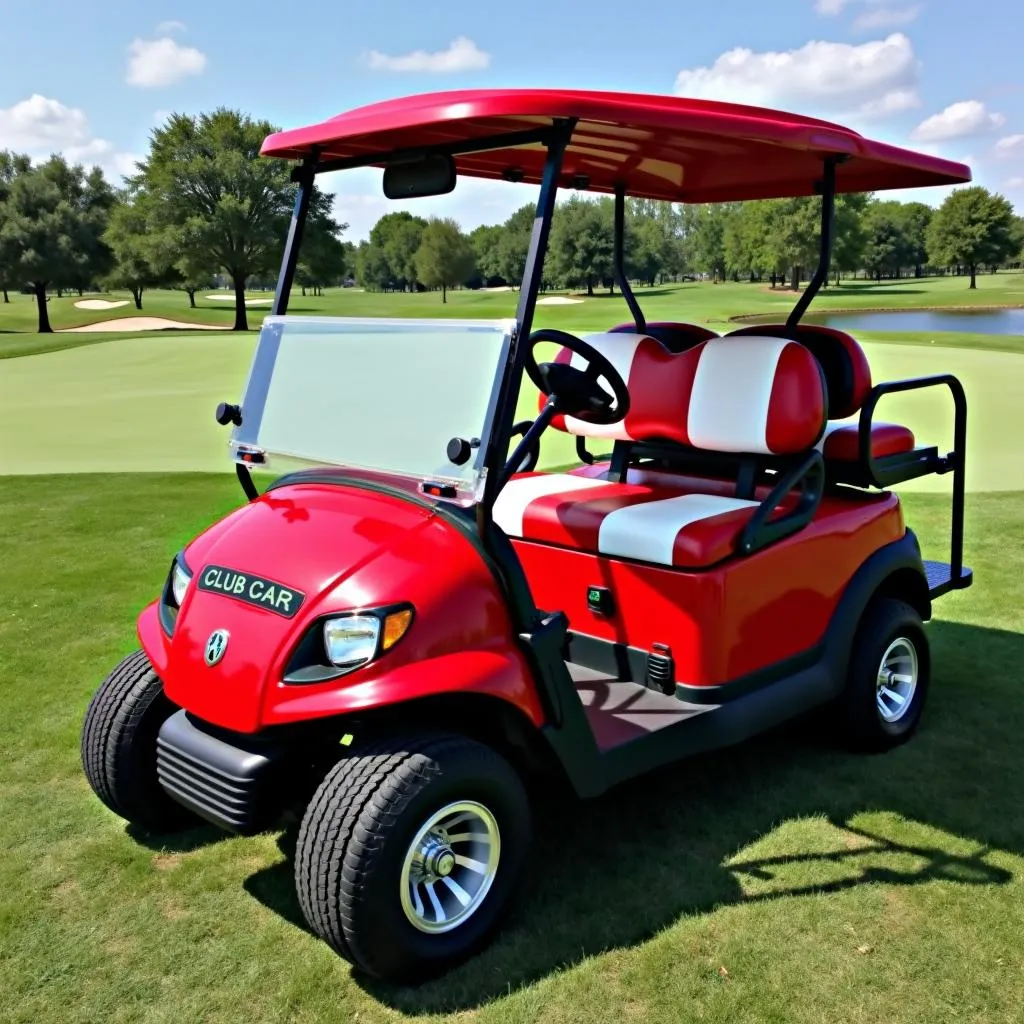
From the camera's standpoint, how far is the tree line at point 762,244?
6.24 metres

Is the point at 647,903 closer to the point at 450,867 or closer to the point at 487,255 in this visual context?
the point at 450,867

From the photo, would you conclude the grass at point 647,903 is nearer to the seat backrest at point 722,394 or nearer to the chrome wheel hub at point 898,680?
the chrome wheel hub at point 898,680

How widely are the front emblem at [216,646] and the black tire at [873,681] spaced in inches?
81.8

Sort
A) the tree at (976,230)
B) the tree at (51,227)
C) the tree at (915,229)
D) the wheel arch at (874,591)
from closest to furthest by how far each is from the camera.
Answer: the wheel arch at (874,591)
the tree at (51,227)
the tree at (976,230)
the tree at (915,229)

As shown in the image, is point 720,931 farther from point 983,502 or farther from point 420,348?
point 983,502

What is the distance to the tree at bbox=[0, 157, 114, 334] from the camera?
126ft

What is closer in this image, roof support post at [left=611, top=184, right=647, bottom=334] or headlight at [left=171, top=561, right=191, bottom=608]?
headlight at [left=171, top=561, right=191, bottom=608]

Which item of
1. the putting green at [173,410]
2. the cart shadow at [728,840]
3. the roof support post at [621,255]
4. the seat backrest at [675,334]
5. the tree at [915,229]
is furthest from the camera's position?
the tree at [915,229]

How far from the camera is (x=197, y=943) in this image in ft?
8.01

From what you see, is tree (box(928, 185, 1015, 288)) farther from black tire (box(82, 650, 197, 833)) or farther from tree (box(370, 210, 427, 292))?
black tire (box(82, 650, 197, 833))

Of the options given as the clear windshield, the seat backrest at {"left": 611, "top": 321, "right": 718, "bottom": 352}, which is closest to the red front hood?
the clear windshield

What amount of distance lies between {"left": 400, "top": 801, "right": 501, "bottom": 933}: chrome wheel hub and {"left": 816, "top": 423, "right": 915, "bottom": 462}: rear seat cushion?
196cm

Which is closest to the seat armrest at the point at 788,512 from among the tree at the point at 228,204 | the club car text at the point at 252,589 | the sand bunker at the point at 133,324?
the club car text at the point at 252,589

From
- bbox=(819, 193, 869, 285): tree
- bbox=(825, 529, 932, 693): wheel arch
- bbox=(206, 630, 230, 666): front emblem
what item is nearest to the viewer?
bbox=(206, 630, 230, 666): front emblem
